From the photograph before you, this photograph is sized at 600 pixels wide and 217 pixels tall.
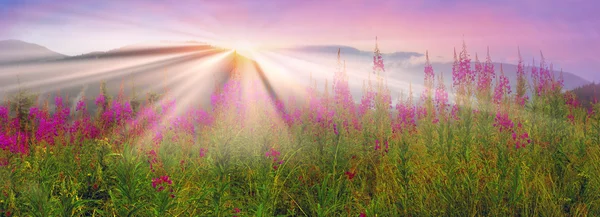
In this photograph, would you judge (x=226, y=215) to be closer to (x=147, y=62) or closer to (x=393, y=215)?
(x=393, y=215)

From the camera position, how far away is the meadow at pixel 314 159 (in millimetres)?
3732

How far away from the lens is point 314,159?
567 cm

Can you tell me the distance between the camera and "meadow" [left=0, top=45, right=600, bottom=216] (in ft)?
12.2

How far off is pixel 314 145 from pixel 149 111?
4801mm

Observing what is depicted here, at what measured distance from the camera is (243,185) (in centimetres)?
480

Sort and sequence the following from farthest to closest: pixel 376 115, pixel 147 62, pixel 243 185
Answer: pixel 147 62
pixel 376 115
pixel 243 185

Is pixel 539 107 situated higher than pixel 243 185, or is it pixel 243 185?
pixel 539 107

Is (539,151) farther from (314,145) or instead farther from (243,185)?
(243,185)

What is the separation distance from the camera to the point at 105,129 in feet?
28.9

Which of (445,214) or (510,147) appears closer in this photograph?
(445,214)

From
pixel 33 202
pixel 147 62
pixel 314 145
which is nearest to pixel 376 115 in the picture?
pixel 314 145

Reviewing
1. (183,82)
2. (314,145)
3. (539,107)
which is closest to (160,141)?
(314,145)

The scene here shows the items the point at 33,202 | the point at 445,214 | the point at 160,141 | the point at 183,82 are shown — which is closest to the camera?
the point at 33,202

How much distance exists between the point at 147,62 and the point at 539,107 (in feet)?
56.9
